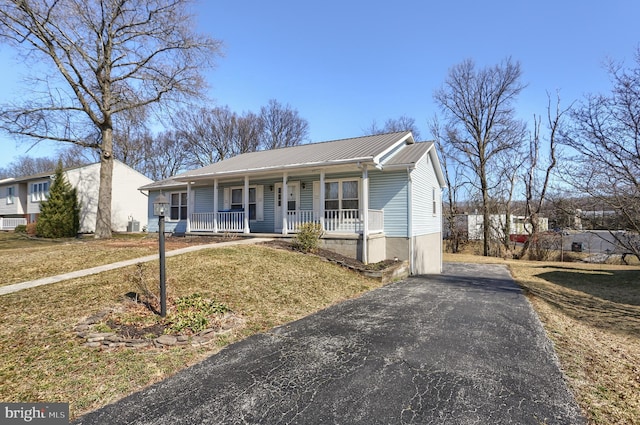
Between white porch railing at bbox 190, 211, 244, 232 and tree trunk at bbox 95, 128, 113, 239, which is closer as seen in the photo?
white porch railing at bbox 190, 211, 244, 232

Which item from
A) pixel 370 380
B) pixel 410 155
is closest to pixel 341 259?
pixel 410 155

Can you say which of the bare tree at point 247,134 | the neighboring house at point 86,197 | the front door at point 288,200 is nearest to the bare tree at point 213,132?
the bare tree at point 247,134

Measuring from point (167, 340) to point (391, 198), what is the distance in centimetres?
968

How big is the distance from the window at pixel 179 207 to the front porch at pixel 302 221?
8.12ft

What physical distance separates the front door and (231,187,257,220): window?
1.41 meters

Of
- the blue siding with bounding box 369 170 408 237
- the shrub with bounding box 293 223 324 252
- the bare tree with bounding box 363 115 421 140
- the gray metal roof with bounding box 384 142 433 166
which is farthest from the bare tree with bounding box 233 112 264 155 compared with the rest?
the shrub with bounding box 293 223 324 252

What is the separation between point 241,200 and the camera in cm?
1580

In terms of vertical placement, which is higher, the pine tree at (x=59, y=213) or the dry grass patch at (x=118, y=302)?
the pine tree at (x=59, y=213)

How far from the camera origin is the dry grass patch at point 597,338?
10.4 feet

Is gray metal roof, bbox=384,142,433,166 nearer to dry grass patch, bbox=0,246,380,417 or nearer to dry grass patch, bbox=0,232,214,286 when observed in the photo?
dry grass patch, bbox=0,246,380,417

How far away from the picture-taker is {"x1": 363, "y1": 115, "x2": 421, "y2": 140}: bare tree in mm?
36250

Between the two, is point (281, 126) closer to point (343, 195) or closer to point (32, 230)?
point (32, 230)

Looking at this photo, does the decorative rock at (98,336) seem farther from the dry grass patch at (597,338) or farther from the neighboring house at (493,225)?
the neighboring house at (493,225)

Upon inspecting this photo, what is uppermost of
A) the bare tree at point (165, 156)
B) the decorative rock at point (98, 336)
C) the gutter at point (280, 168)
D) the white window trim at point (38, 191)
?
the bare tree at point (165, 156)
